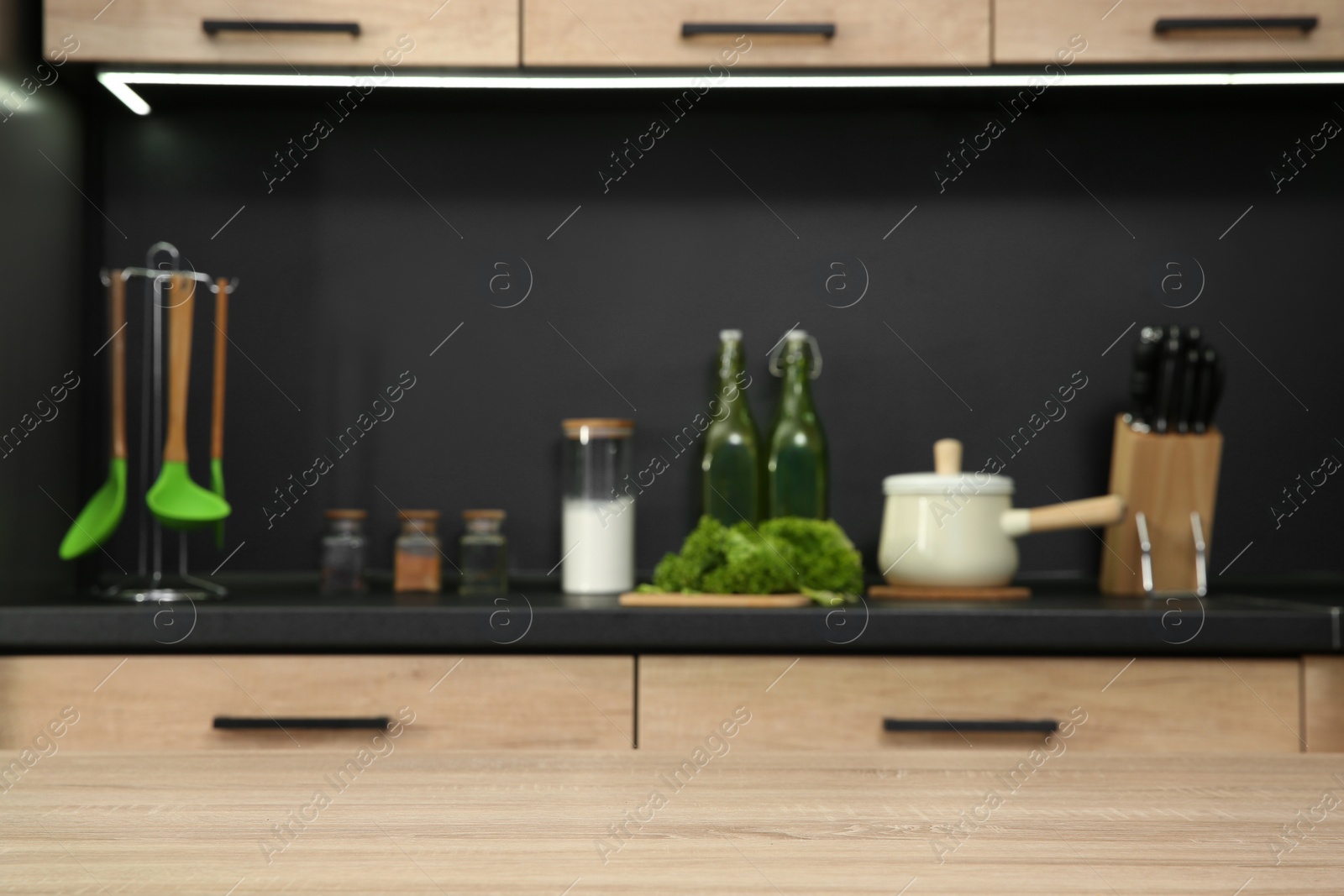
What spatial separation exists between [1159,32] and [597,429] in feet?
3.05

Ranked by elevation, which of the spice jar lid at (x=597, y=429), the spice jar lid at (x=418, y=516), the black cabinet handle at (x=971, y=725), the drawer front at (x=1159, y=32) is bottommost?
the black cabinet handle at (x=971, y=725)

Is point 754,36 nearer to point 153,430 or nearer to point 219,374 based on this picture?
point 219,374

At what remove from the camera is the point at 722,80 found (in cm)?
149

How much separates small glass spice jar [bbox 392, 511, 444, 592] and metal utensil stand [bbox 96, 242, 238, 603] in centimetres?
25

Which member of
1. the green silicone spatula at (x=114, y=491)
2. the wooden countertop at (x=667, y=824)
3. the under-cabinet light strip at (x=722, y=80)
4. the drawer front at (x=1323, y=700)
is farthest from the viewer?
Result: the under-cabinet light strip at (x=722, y=80)

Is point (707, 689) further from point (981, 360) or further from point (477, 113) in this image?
point (477, 113)

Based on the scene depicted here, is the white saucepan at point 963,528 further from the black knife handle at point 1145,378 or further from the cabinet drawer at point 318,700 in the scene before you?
the cabinet drawer at point 318,700

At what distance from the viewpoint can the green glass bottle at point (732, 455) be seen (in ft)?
5.24

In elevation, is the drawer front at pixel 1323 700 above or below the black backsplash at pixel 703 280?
below

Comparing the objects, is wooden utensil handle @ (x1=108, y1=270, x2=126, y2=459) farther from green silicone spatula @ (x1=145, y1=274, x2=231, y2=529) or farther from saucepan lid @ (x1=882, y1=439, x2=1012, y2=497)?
saucepan lid @ (x1=882, y1=439, x2=1012, y2=497)

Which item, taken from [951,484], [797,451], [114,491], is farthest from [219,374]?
[951,484]

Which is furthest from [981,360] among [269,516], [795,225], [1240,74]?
[269,516]

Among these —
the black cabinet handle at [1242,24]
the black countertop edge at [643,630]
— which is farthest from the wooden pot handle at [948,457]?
the black cabinet handle at [1242,24]

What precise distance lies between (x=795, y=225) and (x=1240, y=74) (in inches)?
25.9
